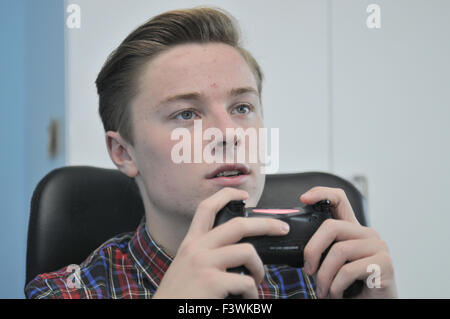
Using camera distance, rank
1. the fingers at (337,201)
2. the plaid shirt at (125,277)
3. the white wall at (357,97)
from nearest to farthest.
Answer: the fingers at (337,201), the plaid shirt at (125,277), the white wall at (357,97)

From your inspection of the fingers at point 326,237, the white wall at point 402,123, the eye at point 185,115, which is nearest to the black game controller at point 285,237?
the fingers at point 326,237

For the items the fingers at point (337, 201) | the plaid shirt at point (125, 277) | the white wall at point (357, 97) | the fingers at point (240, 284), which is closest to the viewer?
the fingers at point (240, 284)

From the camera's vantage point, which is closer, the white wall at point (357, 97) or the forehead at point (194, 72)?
the forehead at point (194, 72)

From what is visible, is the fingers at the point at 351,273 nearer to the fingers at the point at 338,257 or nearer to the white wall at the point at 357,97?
the fingers at the point at 338,257

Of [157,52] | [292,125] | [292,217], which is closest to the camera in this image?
[292,217]

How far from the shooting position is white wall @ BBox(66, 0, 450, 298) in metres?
0.96

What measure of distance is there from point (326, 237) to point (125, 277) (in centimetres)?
45

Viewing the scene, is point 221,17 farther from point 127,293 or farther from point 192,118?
point 127,293

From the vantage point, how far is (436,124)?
Answer: 982 millimetres

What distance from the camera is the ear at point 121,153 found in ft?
2.70

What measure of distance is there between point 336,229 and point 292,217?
7cm

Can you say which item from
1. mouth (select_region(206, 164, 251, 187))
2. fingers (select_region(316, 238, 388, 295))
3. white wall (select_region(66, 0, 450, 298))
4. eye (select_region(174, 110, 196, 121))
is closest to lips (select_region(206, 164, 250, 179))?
mouth (select_region(206, 164, 251, 187))

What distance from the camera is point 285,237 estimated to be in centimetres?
56

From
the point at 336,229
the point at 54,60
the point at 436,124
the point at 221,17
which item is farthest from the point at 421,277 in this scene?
the point at 54,60
